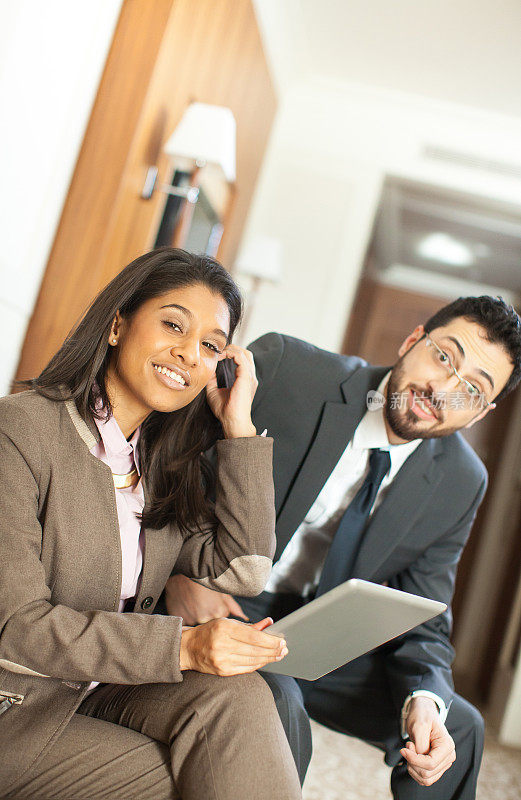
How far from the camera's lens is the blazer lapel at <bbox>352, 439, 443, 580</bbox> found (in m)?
1.83

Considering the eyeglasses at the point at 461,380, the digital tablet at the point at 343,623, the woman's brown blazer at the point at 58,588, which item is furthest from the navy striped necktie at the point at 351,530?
the woman's brown blazer at the point at 58,588

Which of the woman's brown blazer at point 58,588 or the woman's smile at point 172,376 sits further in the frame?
the woman's smile at point 172,376

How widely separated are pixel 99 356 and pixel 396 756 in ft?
3.46

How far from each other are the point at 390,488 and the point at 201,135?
1.71 meters

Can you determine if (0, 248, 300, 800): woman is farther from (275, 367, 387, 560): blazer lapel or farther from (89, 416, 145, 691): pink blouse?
(275, 367, 387, 560): blazer lapel

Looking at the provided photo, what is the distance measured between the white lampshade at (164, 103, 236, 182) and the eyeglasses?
1.49 meters

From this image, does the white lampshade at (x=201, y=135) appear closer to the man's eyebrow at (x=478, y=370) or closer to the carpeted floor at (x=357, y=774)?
the man's eyebrow at (x=478, y=370)

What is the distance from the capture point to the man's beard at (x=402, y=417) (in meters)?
1.84

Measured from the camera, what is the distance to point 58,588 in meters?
1.16

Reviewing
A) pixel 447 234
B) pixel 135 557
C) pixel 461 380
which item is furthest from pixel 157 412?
pixel 447 234

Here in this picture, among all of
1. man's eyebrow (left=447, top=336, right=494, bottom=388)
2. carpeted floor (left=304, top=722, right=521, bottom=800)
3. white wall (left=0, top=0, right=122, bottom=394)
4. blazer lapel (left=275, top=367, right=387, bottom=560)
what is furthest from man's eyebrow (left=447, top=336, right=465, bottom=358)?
carpeted floor (left=304, top=722, right=521, bottom=800)

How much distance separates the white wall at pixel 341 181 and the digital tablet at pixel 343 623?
3.59 meters

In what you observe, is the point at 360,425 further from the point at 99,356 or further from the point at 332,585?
the point at 99,356

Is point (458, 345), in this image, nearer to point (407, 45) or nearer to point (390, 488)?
point (390, 488)
